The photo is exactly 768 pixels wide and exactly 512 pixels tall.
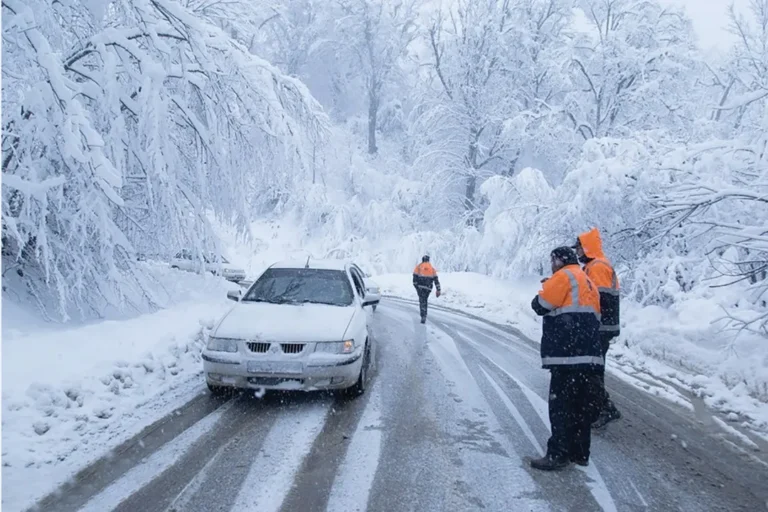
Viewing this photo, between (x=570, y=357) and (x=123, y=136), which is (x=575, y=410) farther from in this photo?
(x=123, y=136)

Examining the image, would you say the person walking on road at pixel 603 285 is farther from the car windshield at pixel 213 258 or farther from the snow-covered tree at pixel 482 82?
the snow-covered tree at pixel 482 82

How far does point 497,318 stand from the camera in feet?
46.3

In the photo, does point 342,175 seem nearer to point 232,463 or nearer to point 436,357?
point 436,357

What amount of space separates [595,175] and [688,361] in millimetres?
5821

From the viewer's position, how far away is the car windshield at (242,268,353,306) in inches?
270

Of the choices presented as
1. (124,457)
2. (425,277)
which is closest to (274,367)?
(124,457)

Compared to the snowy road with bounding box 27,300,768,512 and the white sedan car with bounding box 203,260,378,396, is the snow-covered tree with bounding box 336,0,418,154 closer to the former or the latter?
the white sedan car with bounding box 203,260,378,396

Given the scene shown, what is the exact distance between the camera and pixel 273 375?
17.8 ft

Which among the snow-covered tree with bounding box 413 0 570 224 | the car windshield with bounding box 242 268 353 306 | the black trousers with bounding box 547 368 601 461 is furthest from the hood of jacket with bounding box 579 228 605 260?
the snow-covered tree with bounding box 413 0 570 224

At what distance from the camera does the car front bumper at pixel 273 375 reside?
545 cm

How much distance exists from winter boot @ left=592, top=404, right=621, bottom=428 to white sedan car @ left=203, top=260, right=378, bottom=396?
2684 mm

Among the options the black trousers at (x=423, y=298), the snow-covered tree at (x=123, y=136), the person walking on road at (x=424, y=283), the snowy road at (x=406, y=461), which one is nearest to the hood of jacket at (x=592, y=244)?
the snowy road at (x=406, y=461)

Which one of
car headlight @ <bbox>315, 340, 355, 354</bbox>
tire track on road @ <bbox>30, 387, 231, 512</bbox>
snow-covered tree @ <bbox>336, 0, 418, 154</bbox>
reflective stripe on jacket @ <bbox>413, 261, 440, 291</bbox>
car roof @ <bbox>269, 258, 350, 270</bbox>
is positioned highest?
snow-covered tree @ <bbox>336, 0, 418, 154</bbox>

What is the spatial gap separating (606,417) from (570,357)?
159cm
